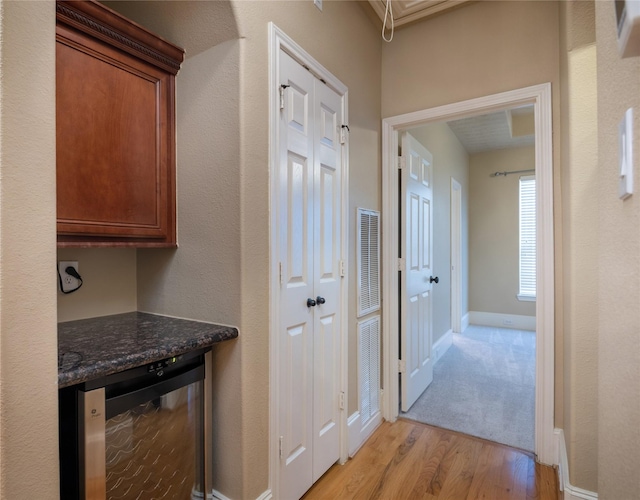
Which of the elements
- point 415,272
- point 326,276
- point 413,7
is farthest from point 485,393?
point 413,7

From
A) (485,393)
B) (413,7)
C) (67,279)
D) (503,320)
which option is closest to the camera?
(67,279)

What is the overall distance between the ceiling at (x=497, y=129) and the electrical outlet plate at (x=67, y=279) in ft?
13.3

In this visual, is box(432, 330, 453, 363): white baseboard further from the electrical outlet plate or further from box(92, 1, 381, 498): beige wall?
the electrical outlet plate

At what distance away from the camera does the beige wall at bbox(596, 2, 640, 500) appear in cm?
58

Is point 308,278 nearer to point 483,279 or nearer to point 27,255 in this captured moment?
point 27,255

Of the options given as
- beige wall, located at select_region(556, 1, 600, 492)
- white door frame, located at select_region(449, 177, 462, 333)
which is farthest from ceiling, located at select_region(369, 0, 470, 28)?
white door frame, located at select_region(449, 177, 462, 333)

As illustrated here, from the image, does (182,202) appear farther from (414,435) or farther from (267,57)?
(414,435)

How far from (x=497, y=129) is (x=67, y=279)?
194 inches

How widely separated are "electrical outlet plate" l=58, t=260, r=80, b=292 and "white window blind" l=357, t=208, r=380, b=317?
151 cm

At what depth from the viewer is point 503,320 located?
5535mm

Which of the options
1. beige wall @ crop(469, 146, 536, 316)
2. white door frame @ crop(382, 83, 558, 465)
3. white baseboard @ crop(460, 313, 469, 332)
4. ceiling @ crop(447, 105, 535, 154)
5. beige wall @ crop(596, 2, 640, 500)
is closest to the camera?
beige wall @ crop(596, 2, 640, 500)

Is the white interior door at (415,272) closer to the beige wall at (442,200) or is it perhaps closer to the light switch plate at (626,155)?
the beige wall at (442,200)

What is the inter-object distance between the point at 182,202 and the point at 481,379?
3.19 meters

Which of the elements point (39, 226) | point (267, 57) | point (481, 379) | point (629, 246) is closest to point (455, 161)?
point (481, 379)
